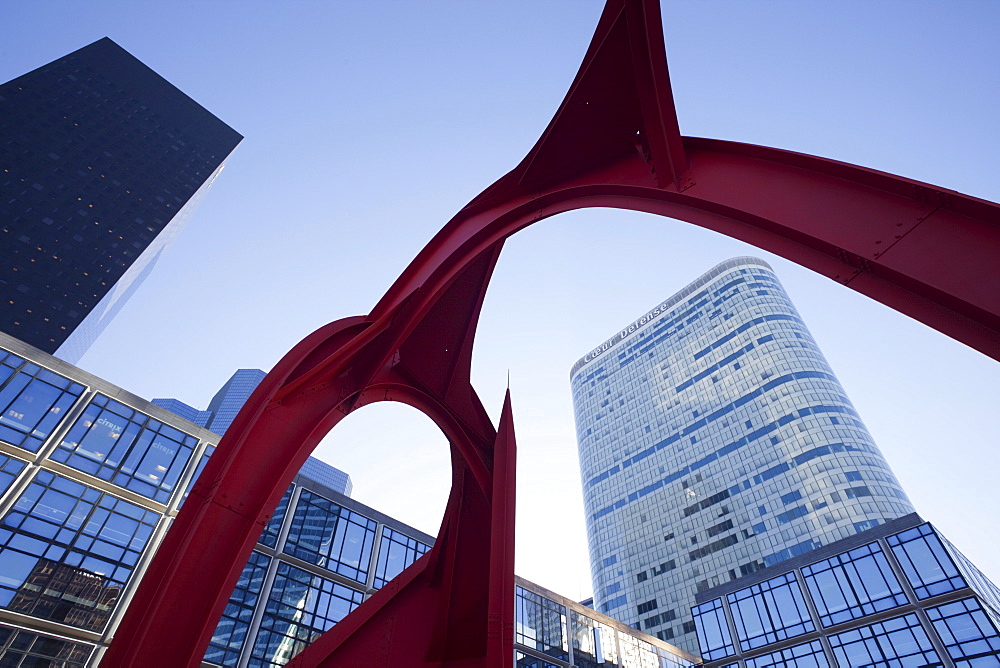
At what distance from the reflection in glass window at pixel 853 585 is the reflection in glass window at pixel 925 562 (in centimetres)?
89

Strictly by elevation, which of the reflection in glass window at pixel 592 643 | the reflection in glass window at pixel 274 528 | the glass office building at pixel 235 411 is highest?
the glass office building at pixel 235 411

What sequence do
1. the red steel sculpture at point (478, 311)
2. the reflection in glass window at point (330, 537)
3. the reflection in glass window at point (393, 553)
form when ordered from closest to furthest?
the red steel sculpture at point (478, 311)
the reflection in glass window at point (330, 537)
the reflection in glass window at point (393, 553)

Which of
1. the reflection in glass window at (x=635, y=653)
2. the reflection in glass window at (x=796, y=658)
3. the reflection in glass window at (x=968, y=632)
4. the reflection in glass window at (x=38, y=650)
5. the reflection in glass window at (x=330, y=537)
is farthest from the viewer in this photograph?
the reflection in glass window at (x=635, y=653)

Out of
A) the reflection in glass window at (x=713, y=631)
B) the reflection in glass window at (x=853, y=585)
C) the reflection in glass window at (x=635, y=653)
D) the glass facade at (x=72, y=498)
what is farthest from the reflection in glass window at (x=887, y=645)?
the glass facade at (x=72, y=498)

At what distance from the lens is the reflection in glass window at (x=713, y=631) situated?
4072cm

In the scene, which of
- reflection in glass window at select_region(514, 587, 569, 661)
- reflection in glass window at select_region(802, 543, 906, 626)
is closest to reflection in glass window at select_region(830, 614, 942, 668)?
reflection in glass window at select_region(802, 543, 906, 626)

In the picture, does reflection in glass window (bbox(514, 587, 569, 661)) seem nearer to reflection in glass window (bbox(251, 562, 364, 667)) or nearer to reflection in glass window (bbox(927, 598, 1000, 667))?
reflection in glass window (bbox(251, 562, 364, 667))

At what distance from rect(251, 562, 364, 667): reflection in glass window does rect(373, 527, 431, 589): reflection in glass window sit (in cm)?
255

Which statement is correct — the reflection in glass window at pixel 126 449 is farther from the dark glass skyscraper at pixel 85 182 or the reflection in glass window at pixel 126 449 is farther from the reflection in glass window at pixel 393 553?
the dark glass skyscraper at pixel 85 182

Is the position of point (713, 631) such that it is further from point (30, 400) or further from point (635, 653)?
point (30, 400)

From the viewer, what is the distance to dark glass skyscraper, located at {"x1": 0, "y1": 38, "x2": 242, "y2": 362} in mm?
68562

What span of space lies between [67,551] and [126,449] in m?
5.28

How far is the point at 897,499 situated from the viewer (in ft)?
192

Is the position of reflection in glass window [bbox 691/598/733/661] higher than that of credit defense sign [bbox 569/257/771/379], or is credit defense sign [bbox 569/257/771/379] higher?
credit defense sign [bbox 569/257/771/379]
